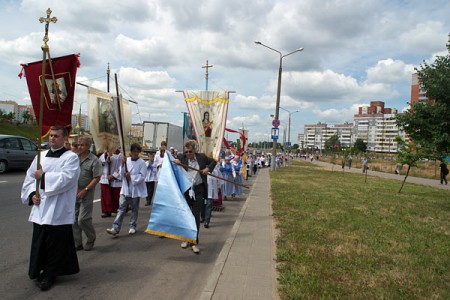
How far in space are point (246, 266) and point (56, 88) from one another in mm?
3765

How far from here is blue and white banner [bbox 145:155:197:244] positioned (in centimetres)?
555

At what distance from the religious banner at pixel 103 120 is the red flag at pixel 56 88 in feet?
6.04

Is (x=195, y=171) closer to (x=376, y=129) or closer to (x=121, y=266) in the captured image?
(x=121, y=266)

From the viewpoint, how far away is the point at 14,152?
1598 centimetres

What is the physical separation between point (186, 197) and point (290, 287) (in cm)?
248

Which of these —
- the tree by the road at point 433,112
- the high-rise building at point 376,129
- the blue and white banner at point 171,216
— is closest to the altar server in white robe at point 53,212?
the blue and white banner at point 171,216

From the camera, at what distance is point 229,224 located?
8711 millimetres

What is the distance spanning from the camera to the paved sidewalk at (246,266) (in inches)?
165

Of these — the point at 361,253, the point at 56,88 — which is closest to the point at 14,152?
the point at 56,88

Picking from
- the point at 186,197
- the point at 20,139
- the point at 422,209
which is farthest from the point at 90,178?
the point at 20,139

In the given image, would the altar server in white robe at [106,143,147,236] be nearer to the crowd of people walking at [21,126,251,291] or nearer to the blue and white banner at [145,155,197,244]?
the crowd of people walking at [21,126,251,291]

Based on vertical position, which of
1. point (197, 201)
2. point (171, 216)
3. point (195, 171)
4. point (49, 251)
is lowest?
point (49, 251)

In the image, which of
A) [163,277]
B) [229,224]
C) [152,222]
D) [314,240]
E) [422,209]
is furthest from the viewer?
[422,209]

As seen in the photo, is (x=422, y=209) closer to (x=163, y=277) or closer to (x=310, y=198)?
(x=310, y=198)
